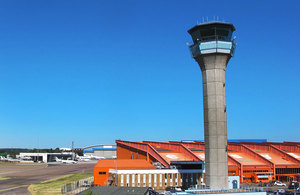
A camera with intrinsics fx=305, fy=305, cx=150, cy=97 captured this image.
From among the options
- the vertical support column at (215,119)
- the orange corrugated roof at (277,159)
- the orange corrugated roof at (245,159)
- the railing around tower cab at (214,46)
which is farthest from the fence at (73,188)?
the orange corrugated roof at (277,159)

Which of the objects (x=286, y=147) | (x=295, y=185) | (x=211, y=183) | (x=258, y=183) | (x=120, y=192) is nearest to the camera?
(x=120, y=192)

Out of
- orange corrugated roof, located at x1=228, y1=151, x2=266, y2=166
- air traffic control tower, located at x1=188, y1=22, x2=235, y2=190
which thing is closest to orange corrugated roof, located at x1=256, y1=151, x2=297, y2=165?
orange corrugated roof, located at x1=228, y1=151, x2=266, y2=166

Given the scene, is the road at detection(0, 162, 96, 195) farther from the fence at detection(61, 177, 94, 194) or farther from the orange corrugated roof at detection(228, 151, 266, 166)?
the orange corrugated roof at detection(228, 151, 266, 166)

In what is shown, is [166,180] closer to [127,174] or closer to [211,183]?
[127,174]

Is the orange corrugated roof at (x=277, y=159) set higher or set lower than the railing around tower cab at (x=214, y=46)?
lower

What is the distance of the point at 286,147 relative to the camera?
99.0 meters

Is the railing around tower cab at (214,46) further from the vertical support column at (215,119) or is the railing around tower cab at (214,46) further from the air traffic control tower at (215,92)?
the vertical support column at (215,119)

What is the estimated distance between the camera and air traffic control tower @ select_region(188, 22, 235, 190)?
5119 centimetres

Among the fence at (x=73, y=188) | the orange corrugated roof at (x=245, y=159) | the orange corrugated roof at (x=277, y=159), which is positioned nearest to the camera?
the fence at (x=73, y=188)

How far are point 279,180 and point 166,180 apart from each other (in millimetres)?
33447

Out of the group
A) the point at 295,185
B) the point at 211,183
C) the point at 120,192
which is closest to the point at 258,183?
the point at 295,185

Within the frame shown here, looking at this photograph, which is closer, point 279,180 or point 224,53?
point 224,53

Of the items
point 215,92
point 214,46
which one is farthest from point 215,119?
point 214,46

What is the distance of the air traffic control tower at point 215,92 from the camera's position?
51188mm
